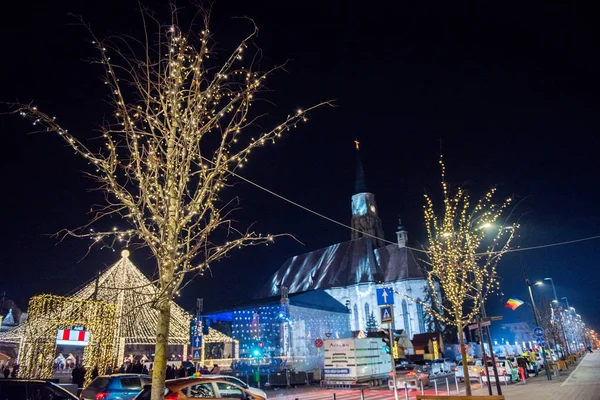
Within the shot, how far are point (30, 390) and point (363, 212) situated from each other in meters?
66.9

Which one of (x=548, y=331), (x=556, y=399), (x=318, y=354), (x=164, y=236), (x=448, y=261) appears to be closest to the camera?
(x=164, y=236)

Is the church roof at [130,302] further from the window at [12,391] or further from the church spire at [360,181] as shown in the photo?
the church spire at [360,181]

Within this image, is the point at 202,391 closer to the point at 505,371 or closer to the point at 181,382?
the point at 181,382

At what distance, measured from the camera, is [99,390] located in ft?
41.8

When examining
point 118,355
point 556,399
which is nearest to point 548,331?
point 556,399

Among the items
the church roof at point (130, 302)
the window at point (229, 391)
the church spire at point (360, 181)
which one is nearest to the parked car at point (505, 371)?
the window at point (229, 391)

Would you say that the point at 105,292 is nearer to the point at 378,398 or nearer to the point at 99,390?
the point at 99,390

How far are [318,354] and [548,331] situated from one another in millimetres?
34579

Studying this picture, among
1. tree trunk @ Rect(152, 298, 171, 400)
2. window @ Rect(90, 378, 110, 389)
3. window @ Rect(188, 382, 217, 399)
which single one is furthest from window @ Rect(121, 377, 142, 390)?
tree trunk @ Rect(152, 298, 171, 400)

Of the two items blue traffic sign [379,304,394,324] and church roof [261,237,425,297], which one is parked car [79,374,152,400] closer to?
blue traffic sign [379,304,394,324]

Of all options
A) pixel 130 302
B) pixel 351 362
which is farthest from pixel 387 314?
pixel 130 302

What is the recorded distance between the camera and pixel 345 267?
233 ft

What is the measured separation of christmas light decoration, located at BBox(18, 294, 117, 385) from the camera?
16609 millimetres

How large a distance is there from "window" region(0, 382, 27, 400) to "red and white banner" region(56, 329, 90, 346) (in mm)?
8923
